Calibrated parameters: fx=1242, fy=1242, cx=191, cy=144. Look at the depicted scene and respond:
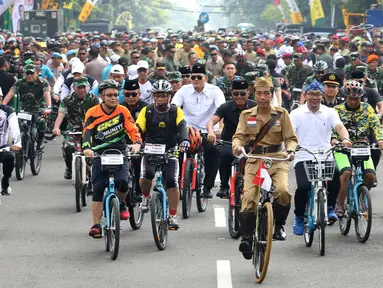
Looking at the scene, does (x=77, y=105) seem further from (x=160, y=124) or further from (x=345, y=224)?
(x=345, y=224)

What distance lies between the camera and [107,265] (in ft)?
40.1

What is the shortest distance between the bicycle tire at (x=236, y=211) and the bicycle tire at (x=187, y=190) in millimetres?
1337

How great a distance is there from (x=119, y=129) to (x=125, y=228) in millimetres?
1815

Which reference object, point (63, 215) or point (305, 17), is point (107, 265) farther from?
point (305, 17)

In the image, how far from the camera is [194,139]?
15.3 m

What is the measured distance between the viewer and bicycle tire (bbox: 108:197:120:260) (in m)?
12.3

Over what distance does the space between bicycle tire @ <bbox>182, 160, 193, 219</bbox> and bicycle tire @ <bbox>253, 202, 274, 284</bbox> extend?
3.83m

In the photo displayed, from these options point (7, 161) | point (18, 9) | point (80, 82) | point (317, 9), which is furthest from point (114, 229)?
point (317, 9)

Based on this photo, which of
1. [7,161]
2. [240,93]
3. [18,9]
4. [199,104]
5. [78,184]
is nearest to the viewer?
[240,93]

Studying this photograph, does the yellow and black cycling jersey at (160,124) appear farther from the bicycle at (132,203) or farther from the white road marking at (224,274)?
the white road marking at (224,274)

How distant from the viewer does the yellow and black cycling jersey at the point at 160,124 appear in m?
14.2

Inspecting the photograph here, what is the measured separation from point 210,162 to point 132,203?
2.48m

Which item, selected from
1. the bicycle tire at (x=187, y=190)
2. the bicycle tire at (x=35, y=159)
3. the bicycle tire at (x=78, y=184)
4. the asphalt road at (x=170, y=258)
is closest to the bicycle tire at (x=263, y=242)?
the asphalt road at (x=170, y=258)

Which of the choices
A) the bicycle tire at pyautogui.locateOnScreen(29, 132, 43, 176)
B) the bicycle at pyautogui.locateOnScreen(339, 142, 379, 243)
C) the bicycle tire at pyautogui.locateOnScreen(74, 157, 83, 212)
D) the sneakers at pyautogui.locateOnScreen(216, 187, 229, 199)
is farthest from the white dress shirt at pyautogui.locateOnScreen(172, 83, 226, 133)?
the bicycle tire at pyautogui.locateOnScreen(29, 132, 43, 176)
